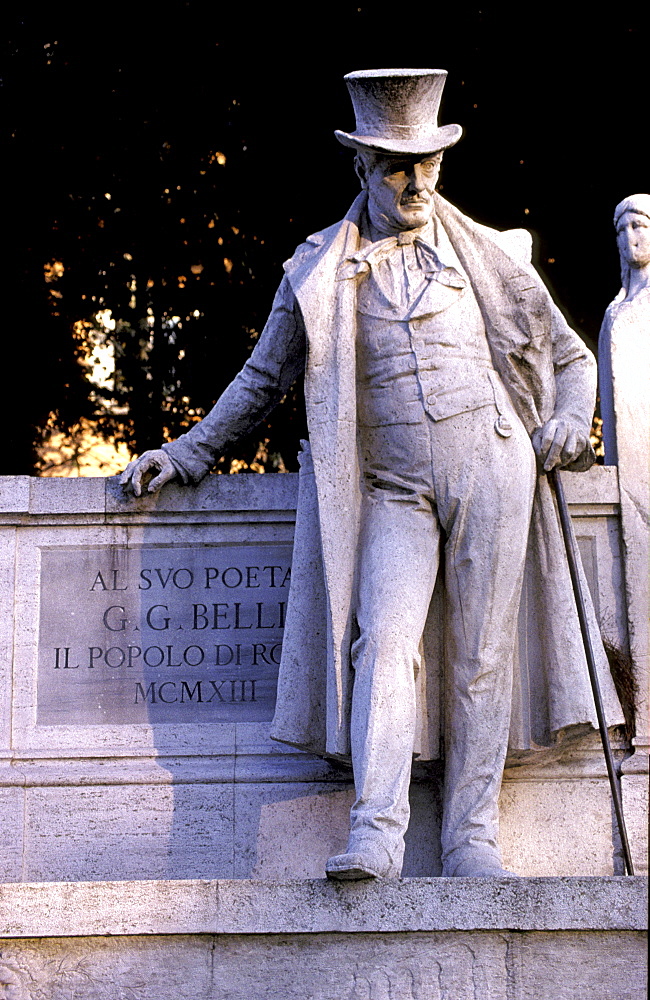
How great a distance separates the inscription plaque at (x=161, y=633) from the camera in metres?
7.14

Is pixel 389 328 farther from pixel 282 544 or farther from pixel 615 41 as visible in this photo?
pixel 615 41

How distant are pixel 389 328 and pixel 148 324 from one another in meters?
7.52

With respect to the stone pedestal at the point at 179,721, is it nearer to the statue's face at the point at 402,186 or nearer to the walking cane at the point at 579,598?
the walking cane at the point at 579,598

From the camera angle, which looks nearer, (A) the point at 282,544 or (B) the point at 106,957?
(B) the point at 106,957

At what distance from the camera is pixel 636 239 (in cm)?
791

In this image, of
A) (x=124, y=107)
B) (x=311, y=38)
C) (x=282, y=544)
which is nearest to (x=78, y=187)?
(x=124, y=107)

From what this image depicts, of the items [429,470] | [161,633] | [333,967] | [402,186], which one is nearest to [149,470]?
[161,633]

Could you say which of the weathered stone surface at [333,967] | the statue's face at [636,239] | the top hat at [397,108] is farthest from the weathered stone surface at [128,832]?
the statue's face at [636,239]

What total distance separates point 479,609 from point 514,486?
0.47m

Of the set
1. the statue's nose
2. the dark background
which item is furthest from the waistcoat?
the dark background

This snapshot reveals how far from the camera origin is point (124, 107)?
43.7 ft

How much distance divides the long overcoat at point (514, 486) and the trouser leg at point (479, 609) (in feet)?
0.49

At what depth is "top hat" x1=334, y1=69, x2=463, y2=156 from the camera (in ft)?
21.1

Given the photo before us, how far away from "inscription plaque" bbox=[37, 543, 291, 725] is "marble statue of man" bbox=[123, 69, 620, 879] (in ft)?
1.99
